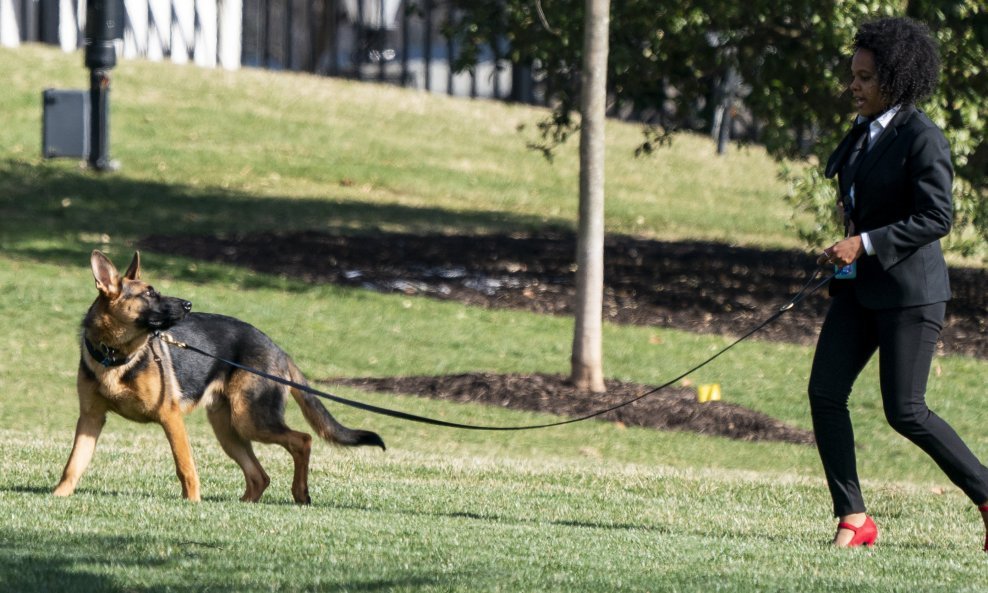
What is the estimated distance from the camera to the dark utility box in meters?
16.5

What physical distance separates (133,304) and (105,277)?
179 millimetres

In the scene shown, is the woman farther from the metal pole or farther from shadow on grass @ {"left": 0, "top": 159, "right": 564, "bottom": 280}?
shadow on grass @ {"left": 0, "top": 159, "right": 564, "bottom": 280}

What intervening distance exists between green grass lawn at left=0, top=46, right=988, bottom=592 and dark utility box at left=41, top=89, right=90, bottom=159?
1200 mm

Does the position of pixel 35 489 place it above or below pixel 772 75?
below

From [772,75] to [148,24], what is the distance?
2462 centimetres

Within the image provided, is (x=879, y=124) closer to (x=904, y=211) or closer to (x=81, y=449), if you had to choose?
(x=904, y=211)

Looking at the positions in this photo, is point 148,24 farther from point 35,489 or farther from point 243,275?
point 35,489

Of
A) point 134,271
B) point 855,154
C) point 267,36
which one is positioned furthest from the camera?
point 267,36

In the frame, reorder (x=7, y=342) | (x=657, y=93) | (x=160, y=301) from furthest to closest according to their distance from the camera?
1. (x=657, y=93)
2. (x=7, y=342)
3. (x=160, y=301)

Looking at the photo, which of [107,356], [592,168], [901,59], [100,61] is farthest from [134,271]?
[100,61]

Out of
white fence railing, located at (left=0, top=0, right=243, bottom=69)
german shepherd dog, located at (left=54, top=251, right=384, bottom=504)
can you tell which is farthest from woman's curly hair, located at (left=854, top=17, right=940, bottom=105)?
white fence railing, located at (left=0, top=0, right=243, bottom=69)

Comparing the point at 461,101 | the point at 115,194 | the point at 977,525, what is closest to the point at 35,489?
the point at 977,525

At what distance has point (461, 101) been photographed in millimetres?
32875

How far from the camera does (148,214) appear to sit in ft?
65.8
